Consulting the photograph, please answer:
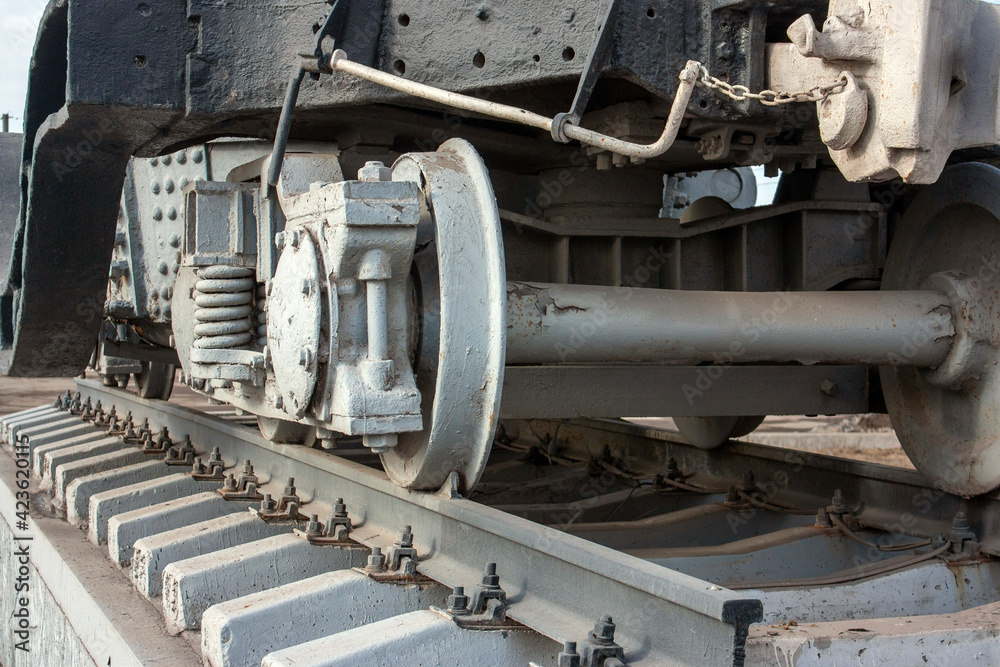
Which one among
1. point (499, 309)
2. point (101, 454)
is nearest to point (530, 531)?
point (499, 309)

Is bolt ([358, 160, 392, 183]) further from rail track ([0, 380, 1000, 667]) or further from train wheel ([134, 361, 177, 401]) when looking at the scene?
train wheel ([134, 361, 177, 401])

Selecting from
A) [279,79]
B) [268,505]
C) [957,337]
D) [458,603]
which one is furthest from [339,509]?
[957,337]

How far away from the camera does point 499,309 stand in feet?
8.24

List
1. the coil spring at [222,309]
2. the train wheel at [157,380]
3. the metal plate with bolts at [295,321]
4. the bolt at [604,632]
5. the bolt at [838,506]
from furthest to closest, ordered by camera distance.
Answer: the train wheel at [157,380] < the bolt at [838,506] < the coil spring at [222,309] < the metal plate with bolts at [295,321] < the bolt at [604,632]

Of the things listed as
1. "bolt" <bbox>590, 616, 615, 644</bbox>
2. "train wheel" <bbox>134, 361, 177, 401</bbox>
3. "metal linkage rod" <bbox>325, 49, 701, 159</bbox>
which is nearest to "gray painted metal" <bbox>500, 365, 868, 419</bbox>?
"metal linkage rod" <bbox>325, 49, 701, 159</bbox>

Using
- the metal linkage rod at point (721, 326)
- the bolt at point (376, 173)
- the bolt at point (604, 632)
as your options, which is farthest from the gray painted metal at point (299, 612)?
the bolt at point (376, 173)

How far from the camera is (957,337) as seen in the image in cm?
339

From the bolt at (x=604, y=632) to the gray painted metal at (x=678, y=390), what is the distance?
156 cm

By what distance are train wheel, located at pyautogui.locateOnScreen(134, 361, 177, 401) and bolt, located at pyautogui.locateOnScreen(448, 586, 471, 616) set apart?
4393 mm

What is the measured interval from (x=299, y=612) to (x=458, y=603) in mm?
425

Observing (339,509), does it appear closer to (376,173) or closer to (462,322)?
(462,322)

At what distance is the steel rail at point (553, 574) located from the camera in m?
1.81

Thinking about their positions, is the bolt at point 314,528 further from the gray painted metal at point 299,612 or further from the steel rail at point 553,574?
the gray painted metal at point 299,612

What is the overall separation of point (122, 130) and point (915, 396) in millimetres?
3087
